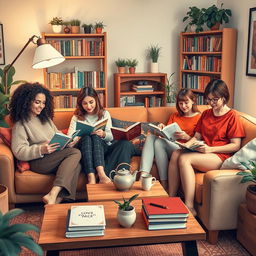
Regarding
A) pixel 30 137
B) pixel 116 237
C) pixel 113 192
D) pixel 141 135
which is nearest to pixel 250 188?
pixel 113 192

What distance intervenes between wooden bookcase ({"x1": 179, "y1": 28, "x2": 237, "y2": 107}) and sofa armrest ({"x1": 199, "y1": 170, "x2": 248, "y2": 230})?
237 centimetres

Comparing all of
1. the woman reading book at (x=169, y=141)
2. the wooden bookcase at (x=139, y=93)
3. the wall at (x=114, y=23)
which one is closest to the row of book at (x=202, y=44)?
A: the wall at (x=114, y=23)

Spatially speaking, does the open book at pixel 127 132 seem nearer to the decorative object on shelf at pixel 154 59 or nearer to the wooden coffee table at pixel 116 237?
the wooden coffee table at pixel 116 237

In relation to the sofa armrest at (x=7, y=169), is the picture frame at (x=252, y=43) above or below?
above

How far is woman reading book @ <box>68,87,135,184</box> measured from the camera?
2.96m

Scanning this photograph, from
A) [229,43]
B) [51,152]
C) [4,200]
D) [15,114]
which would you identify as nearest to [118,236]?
[4,200]

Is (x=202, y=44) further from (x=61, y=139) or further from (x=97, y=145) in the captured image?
(x=61, y=139)

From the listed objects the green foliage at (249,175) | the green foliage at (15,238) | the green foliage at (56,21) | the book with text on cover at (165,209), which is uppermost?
the green foliage at (56,21)

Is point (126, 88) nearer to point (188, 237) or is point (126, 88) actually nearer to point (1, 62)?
point (1, 62)

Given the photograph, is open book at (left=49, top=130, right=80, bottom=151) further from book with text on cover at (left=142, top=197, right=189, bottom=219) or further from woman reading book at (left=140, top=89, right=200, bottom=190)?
book with text on cover at (left=142, top=197, right=189, bottom=219)

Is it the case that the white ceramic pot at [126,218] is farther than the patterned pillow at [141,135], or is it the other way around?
the patterned pillow at [141,135]

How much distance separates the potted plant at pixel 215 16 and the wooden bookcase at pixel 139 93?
955 millimetres

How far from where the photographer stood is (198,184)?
8.75ft

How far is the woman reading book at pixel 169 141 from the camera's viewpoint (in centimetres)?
306
